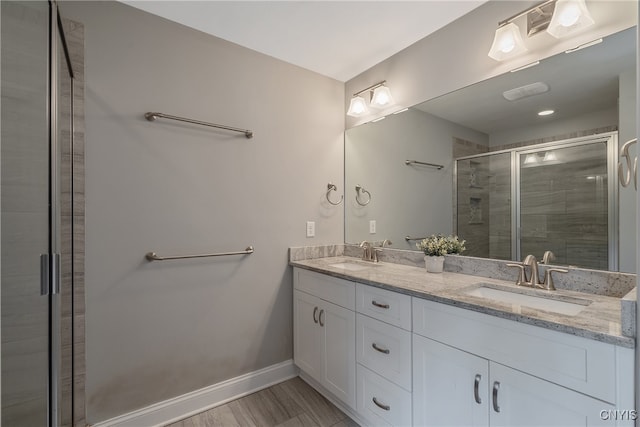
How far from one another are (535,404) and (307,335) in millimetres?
1353

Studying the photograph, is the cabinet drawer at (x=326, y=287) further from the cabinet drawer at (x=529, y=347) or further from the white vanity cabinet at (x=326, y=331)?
the cabinet drawer at (x=529, y=347)

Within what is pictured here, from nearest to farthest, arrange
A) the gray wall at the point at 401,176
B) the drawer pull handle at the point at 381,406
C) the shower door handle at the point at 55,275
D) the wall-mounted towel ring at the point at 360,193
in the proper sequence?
the shower door handle at the point at 55,275 → the drawer pull handle at the point at 381,406 → the gray wall at the point at 401,176 → the wall-mounted towel ring at the point at 360,193

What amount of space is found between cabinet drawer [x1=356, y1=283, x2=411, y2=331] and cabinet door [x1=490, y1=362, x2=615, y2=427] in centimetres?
40

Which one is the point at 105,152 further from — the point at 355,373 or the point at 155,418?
the point at 355,373

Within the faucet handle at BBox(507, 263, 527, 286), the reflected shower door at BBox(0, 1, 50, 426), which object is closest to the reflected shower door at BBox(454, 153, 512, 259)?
the faucet handle at BBox(507, 263, 527, 286)

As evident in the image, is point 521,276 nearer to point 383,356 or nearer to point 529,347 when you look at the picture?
point 529,347

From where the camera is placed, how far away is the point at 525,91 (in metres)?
1.53

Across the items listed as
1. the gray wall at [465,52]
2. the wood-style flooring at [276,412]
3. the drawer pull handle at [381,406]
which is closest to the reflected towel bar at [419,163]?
the gray wall at [465,52]

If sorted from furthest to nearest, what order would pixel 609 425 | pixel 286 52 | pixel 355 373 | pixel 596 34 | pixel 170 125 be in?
pixel 286 52 → pixel 170 125 → pixel 355 373 → pixel 596 34 → pixel 609 425

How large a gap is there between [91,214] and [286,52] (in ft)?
5.25

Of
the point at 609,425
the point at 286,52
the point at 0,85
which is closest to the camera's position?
the point at 0,85

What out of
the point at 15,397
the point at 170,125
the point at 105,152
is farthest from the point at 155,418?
the point at 170,125

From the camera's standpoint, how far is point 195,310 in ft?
5.99

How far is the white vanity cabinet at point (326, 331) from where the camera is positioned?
169 centimetres
